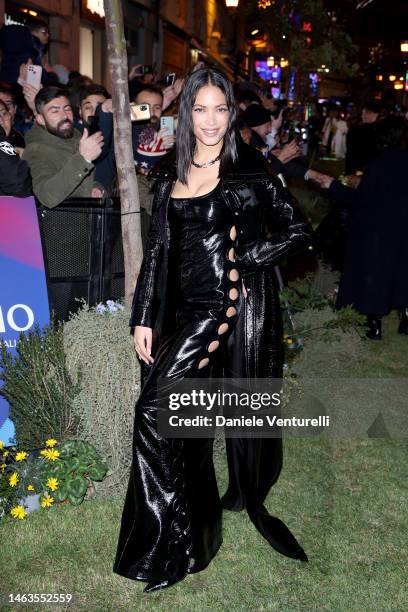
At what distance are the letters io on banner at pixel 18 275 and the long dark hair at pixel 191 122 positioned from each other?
140 cm

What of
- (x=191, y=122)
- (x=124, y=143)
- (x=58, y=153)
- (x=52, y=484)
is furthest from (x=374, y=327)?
(x=191, y=122)

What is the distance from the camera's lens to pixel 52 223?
5156 millimetres

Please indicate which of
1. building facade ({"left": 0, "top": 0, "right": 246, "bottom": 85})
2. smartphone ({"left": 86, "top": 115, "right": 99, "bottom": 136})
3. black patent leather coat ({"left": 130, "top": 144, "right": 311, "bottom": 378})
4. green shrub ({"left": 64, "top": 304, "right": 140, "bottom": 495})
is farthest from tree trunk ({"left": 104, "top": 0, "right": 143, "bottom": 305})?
building facade ({"left": 0, "top": 0, "right": 246, "bottom": 85})

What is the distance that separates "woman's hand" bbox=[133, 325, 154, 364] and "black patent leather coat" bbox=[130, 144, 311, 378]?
0.03 m

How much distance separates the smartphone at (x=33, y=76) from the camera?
6.90 m

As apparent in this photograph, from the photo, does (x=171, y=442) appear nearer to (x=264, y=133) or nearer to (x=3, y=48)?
(x=264, y=133)

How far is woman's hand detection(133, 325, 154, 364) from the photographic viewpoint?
12.7 ft

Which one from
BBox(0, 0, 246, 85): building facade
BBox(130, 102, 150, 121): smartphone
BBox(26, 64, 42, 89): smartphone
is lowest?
BBox(130, 102, 150, 121): smartphone

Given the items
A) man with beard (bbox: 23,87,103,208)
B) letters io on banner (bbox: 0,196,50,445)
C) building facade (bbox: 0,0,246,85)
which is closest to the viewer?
letters io on banner (bbox: 0,196,50,445)

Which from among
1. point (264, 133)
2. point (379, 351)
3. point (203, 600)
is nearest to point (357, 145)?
point (264, 133)

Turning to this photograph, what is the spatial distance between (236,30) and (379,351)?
3991 cm

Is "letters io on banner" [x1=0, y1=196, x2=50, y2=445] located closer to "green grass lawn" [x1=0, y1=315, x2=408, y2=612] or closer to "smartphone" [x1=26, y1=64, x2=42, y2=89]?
"green grass lawn" [x1=0, y1=315, x2=408, y2=612]

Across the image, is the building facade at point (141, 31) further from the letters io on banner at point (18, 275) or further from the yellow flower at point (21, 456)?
the yellow flower at point (21, 456)

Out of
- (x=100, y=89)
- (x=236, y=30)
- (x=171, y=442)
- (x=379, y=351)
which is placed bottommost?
(x=379, y=351)
